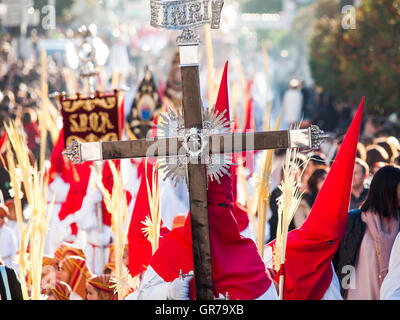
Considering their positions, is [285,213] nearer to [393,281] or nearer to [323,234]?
[323,234]

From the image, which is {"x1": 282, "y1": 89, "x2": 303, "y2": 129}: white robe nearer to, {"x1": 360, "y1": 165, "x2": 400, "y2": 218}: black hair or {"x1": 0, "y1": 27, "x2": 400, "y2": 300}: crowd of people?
{"x1": 0, "y1": 27, "x2": 400, "y2": 300}: crowd of people

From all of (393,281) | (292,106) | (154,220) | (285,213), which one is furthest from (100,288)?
(292,106)

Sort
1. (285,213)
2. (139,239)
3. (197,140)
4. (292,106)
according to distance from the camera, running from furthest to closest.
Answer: (292,106)
(139,239)
(285,213)
(197,140)

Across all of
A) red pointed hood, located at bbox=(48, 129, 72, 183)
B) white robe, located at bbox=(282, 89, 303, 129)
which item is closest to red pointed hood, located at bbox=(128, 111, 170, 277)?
red pointed hood, located at bbox=(48, 129, 72, 183)

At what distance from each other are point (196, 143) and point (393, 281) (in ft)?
3.74

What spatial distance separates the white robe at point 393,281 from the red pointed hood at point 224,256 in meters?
0.59

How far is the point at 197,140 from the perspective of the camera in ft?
11.2

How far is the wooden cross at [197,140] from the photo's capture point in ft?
11.1

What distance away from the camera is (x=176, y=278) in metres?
3.46

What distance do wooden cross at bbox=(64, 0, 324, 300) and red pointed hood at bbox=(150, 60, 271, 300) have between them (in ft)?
0.31

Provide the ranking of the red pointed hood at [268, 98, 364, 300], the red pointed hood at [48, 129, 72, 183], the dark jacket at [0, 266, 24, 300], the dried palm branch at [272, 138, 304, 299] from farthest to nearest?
the red pointed hood at [48, 129, 72, 183] < the dark jacket at [0, 266, 24, 300] < the dried palm branch at [272, 138, 304, 299] < the red pointed hood at [268, 98, 364, 300]

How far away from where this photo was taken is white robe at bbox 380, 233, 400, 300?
3.66 meters
